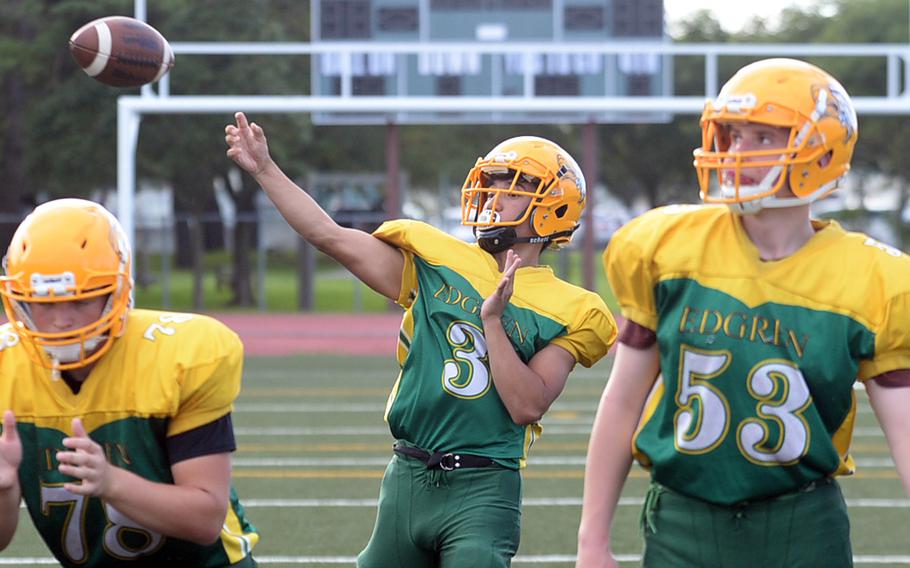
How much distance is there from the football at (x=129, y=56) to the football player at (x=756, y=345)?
10.3 ft

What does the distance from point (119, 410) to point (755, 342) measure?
52.5 inches

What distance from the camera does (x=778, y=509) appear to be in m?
2.88

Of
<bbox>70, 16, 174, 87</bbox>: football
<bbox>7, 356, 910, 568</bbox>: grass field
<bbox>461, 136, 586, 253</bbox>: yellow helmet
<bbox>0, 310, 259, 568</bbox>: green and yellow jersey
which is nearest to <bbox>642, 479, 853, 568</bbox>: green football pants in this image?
<bbox>0, 310, 259, 568</bbox>: green and yellow jersey

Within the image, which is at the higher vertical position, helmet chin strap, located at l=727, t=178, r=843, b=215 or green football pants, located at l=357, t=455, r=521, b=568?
helmet chin strap, located at l=727, t=178, r=843, b=215

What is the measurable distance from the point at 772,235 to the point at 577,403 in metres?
8.21

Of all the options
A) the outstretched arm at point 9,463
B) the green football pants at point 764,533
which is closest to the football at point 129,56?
the outstretched arm at point 9,463

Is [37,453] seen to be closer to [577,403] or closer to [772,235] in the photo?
→ [772,235]

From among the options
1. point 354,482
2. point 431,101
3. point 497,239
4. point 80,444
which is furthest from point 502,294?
point 431,101

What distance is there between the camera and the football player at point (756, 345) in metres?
2.81

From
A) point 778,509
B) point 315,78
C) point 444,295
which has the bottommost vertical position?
point 778,509

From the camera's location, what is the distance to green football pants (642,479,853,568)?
287 cm

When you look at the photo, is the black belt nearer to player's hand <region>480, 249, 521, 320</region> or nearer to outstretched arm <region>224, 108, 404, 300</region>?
player's hand <region>480, 249, 521, 320</region>

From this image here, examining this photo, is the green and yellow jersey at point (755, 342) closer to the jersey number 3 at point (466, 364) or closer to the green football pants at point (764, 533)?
the green football pants at point (764, 533)

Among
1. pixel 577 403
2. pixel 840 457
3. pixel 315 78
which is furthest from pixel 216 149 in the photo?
pixel 840 457
